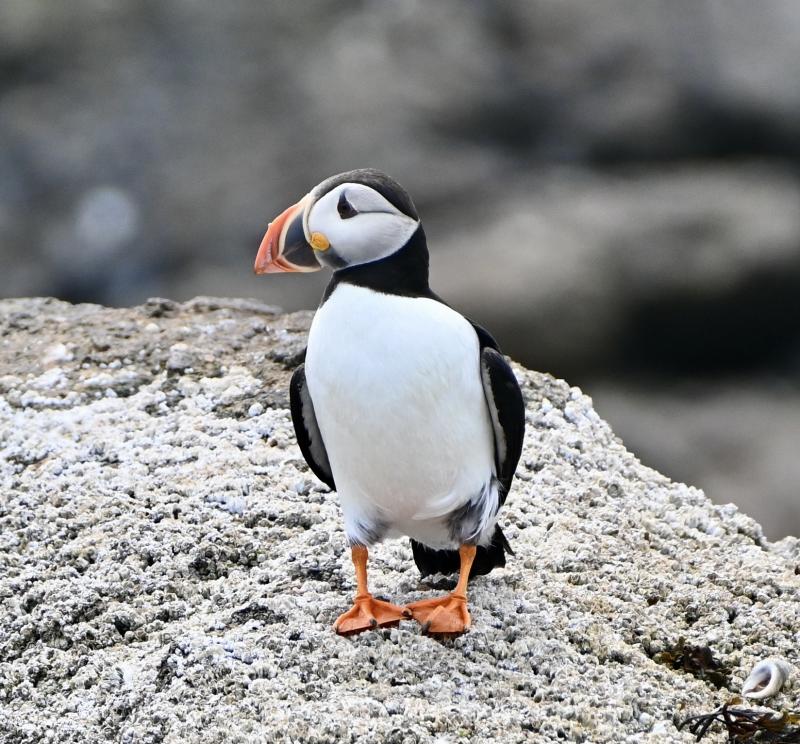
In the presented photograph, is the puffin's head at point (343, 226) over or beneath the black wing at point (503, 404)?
over

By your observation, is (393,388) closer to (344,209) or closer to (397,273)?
(397,273)

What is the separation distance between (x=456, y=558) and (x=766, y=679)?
1164 millimetres

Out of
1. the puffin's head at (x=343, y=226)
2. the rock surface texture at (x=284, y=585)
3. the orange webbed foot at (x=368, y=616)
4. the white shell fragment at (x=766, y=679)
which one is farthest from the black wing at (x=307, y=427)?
the white shell fragment at (x=766, y=679)

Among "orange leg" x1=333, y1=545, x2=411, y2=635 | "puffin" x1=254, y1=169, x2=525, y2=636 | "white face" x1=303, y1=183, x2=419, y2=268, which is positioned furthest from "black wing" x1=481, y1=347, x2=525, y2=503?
"orange leg" x1=333, y1=545, x2=411, y2=635

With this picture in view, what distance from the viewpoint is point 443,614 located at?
386 cm

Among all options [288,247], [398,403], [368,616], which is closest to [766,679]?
[368,616]

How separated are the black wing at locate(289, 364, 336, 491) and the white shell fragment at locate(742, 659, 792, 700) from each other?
1602mm

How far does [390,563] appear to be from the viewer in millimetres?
4574

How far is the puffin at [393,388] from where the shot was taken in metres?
3.78

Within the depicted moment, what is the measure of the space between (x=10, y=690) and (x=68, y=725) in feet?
1.12

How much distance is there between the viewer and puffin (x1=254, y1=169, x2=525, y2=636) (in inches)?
149

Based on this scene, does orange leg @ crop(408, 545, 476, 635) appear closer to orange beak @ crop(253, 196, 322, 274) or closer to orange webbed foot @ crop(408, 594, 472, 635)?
orange webbed foot @ crop(408, 594, 472, 635)

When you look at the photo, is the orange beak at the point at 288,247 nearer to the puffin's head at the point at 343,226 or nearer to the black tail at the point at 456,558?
the puffin's head at the point at 343,226

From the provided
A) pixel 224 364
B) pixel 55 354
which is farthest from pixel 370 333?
pixel 55 354
